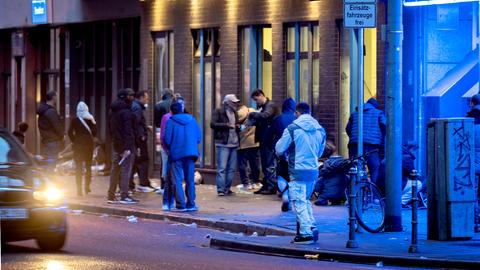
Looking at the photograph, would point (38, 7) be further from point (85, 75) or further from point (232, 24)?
point (232, 24)

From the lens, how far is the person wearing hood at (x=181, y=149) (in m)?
20.1

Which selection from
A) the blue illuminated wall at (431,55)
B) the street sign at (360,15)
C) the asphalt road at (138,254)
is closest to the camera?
the asphalt road at (138,254)

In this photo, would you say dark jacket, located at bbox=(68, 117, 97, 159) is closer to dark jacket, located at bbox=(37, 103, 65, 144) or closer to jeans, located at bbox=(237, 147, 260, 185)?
dark jacket, located at bbox=(37, 103, 65, 144)

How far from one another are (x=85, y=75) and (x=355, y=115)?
12.9m

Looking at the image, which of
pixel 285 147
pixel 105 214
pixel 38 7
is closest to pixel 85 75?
pixel 38 7

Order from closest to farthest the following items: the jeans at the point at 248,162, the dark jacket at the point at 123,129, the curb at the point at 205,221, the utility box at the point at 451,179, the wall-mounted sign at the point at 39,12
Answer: the utility box at the point at 451,179 → the curb at the point at 205,221 → the dark jacket at the point at 123,129 → the jeans at the point at 248,162 → the wall-mounted sign at the point at 39,12

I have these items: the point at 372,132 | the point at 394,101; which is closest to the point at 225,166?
the point at 372,132

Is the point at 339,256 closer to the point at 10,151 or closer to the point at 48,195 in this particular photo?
the point at 48,195

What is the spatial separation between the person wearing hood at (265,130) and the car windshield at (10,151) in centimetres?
794

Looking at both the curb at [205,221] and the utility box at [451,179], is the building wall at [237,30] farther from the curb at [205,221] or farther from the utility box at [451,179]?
the utility box at [451,179]

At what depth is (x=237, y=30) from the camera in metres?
25.7

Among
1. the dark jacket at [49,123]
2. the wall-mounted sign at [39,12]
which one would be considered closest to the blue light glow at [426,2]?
the dark jacket at [49,123]

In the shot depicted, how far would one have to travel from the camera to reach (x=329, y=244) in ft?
50.5

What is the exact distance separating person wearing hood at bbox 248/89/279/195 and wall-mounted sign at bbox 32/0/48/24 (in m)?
11.3
